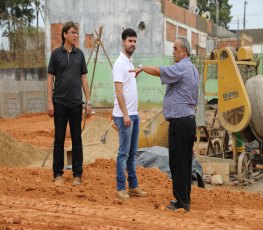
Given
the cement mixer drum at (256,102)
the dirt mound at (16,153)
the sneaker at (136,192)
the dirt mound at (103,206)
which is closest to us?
the dirt mound at (103,206)

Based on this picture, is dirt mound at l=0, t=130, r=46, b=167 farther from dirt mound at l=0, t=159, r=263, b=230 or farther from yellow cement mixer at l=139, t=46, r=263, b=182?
yellow cement mixer at l=139, t=46, r=263, b=182

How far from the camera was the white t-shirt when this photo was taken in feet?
20.2

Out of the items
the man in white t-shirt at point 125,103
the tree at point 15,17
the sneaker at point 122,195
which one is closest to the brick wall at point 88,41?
the tree at point 15,17

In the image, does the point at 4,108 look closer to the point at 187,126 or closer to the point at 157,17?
the point at 157,17

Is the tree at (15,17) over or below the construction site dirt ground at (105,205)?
over

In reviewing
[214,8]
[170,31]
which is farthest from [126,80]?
[214,8]

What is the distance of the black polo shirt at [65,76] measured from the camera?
6957 millimetres

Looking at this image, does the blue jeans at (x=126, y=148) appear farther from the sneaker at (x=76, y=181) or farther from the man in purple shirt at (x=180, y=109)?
the sneaker at (x=76, y=181)

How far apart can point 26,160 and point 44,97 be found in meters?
13.8

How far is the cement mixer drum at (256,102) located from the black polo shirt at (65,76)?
177 inches

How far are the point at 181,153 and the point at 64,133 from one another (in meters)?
1.90

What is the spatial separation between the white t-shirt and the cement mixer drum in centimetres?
463

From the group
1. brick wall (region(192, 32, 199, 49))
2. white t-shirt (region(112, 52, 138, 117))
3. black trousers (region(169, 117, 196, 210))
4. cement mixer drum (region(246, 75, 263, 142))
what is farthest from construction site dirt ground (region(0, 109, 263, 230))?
brick wall (region(192, 32, 199, 49))

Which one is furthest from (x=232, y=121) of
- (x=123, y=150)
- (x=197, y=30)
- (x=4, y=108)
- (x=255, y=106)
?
(x=197, y=30)
